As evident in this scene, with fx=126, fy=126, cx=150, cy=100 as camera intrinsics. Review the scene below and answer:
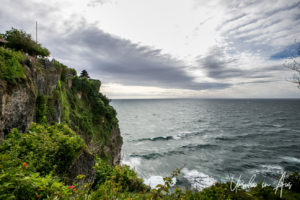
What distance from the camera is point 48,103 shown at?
438 inches

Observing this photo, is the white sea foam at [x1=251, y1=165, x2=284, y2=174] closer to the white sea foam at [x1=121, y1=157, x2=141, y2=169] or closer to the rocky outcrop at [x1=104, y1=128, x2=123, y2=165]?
the white sea foam at [x1=121, y1=157, x2=141, y2=169]

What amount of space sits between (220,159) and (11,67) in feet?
120

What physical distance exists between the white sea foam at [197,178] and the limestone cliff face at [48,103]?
14797 millimetres

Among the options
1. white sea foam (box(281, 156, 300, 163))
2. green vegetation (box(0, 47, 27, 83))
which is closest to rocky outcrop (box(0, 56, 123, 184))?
green vegetation (box(0, 47, 27, 83))

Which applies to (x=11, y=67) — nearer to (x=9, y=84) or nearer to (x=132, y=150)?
(x=9, y=84)

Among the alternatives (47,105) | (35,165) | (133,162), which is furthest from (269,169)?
(47,105)

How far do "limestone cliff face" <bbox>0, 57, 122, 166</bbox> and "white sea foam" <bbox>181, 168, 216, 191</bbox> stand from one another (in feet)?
48.5

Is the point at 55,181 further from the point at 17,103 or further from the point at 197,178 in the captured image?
the point at 197,178

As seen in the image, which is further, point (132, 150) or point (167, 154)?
point (132, 150)

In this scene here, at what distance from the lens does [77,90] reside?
23.2 meters

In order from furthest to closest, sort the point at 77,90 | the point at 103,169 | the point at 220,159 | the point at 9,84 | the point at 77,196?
1. the point at 220,159
2. the point at 77,90
3. the point at 103,169
4. the point at 9,84
5. the point at 77,196

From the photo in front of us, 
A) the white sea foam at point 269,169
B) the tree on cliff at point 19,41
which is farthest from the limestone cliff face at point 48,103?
the white sea foam at point 269,169

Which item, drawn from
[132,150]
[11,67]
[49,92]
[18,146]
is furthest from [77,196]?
[132,150]

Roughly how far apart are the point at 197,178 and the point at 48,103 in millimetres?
25502
